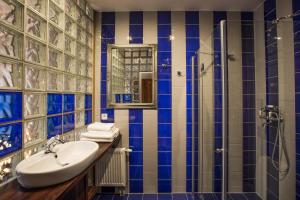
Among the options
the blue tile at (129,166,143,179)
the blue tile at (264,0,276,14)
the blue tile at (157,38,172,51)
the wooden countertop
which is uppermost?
the blue tile at (264,0,276,14)

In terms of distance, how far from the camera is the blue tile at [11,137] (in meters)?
1.08

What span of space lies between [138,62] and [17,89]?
1596 mm

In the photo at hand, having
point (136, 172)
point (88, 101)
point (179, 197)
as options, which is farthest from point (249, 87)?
point (88, 101)

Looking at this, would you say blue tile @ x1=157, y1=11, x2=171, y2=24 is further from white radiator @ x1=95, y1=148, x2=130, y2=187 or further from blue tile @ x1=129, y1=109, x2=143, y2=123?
white radiator @ x1=95, y1=148, x2=130, y2=187

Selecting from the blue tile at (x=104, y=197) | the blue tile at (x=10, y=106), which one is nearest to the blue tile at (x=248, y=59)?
the blue tile at (x=10, y=106)

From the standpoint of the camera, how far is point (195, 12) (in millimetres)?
2584

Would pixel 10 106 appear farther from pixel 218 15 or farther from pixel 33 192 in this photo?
pixel 218 15

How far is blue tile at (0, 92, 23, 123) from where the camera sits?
108 centimetres

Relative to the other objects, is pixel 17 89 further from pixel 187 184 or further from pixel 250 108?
pixel 187 184

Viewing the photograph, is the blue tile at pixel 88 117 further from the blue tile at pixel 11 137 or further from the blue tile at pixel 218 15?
the blue tile at pixel 218 15

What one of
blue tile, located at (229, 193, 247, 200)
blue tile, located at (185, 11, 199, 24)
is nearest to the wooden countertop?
blue tile, located at (229, 193, 247, 200)

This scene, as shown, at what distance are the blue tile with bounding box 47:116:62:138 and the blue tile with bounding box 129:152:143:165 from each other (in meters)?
1.14

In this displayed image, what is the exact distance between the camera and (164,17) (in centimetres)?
258

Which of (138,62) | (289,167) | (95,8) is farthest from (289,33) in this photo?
(95,8)
